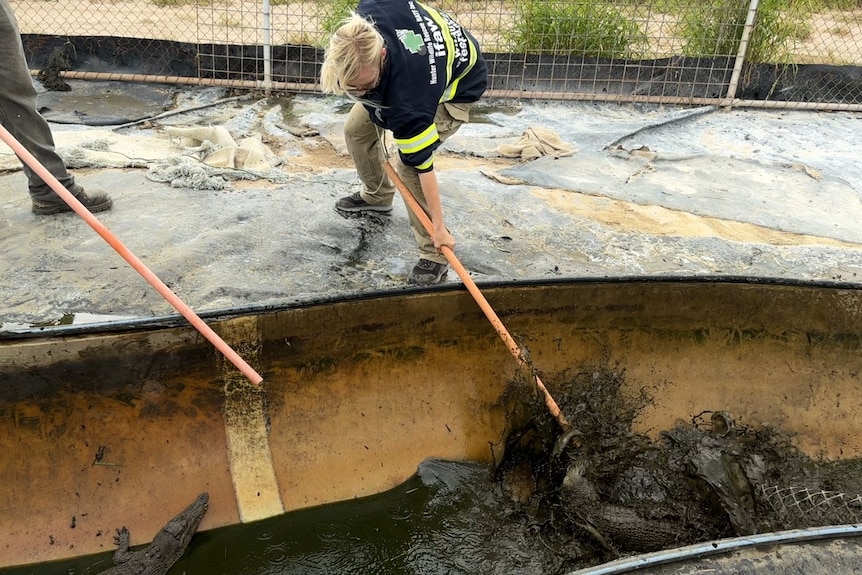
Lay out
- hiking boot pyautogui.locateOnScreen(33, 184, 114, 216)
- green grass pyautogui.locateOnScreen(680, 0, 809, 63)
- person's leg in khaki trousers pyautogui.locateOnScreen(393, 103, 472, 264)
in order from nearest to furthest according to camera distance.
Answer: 1. person's leg in khaki trousers pyautogui.locateOnScreen(393, 103, 472, 264)
2. hiking boot pyautogui.locateOnScreen(33, 184, 114, 216)
3. green grass pyautogui.locateOnScreen(680, 0, 809, 63)

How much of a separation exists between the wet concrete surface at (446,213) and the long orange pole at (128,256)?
8.6 inches

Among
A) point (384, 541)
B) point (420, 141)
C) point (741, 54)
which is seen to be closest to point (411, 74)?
point (420, 141)

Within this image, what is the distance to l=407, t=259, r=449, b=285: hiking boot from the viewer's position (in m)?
3.31

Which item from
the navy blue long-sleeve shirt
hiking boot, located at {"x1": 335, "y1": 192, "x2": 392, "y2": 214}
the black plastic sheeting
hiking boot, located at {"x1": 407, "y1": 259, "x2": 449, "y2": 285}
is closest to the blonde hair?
the navy blue long-sleeve shirt

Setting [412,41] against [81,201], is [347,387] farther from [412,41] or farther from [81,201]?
[81,201]

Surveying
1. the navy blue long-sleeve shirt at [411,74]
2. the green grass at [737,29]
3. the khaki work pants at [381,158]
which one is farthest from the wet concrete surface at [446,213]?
the green grass at [737,29]

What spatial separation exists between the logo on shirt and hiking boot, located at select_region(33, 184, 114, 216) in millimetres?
2079

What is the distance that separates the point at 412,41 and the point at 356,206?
142cm

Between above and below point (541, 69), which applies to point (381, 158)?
below

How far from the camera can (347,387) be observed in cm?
273

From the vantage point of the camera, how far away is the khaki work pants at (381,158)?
3.22m

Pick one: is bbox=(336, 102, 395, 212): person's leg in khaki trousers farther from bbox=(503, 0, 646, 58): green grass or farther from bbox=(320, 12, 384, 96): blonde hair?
bbox=(503, 0, 646, 58): green grass

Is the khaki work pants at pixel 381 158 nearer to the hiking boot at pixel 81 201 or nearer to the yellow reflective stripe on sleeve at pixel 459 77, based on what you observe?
the yellow reflective stripe on sleeve at pixel 459 77

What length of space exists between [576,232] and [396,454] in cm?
195
